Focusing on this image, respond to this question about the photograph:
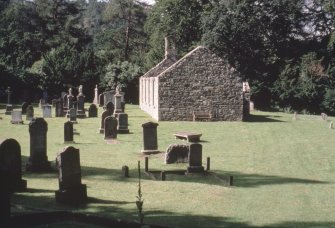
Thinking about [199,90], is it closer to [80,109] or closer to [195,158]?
[80,109]

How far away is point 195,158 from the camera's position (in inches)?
569

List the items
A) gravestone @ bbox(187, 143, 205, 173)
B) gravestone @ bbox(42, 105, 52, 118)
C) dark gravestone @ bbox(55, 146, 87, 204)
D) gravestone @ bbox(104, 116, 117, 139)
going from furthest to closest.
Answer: gravestone @ bbox(42, 105, 52, 118), gravestone @ bbox(104, 116, 117, 139), gravestone @ bbox(187, 143, 205, 173), dark gravestone @ bbox(55, 146, 87, 204)

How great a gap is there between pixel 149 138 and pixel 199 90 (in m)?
15.0

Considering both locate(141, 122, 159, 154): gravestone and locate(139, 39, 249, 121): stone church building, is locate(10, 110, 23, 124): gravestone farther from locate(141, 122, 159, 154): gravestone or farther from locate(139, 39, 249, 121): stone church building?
locate(141, 122, 159, 154): gravestone

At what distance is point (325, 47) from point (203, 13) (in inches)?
527

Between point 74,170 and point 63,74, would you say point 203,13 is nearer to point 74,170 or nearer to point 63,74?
point 63,74

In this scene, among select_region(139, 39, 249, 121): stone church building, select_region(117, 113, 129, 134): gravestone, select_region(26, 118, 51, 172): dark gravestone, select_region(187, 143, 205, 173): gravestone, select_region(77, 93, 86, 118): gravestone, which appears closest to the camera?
select_region(26, 118, 51, 172): dark gravestone

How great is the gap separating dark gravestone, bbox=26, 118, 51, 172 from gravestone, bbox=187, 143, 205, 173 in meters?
4.36

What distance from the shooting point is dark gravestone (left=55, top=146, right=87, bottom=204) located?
414 inches

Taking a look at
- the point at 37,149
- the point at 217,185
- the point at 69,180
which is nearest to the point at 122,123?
the point at 37,149

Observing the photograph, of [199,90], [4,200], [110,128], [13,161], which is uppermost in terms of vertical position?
[199,90]

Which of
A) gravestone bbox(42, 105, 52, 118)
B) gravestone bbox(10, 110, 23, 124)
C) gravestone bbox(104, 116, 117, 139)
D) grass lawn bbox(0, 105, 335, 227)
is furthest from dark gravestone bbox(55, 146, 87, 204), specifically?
gravestone bbox(42, 105, 52, 118)

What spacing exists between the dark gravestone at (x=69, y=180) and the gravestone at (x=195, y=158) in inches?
176

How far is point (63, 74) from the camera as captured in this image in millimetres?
51375
